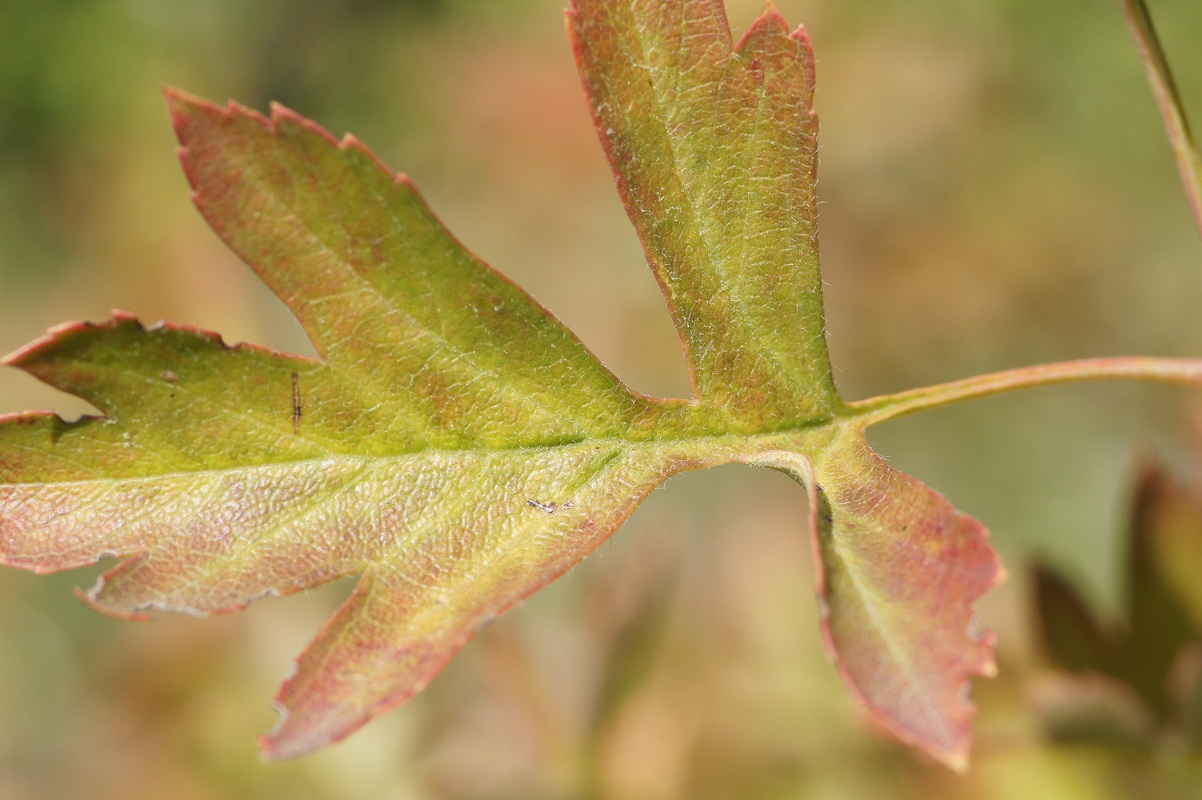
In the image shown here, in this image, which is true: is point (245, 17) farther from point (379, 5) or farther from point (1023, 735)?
point (1023, 735)

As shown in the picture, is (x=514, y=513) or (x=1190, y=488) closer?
(x=514, y=513)

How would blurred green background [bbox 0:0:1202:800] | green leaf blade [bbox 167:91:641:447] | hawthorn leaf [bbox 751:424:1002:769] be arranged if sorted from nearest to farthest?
hawthorn leaf [bbox 751:424:1002:769]
green leaf blade [bbox 167:91:641:447]
blurred green background [bbox 0:0:1202:800]

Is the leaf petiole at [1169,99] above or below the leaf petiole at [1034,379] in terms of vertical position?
above

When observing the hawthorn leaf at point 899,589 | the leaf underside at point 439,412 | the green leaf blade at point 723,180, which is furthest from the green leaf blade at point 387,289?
the hawthorn leaf at point 899,589

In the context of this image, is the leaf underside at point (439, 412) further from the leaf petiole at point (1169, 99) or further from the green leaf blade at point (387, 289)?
the leaf petiole at point (1169, 99)

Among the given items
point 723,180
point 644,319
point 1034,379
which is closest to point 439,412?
point 723,180

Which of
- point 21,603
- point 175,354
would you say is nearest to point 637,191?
point 175,354

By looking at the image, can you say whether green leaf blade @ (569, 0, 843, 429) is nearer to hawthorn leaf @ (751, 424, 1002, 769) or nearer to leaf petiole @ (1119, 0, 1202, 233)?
hawthorn leaf @ (751, 424, 1002, 769)

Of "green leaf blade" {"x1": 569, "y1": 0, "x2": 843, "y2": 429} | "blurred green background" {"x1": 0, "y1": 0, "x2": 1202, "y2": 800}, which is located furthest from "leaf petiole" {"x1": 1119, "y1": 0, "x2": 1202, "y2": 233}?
"blurred green background" {"x1": 0, "y1": 0, "x2": 1202, "y2": 800}
